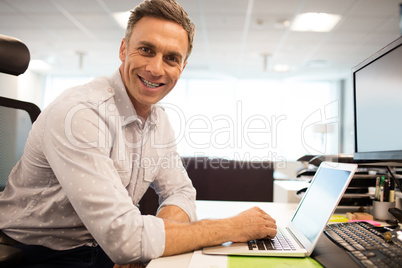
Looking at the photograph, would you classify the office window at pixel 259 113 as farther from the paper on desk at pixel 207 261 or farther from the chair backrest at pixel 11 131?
the paper on desk at pixel 207 261

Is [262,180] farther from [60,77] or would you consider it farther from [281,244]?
[60,77]

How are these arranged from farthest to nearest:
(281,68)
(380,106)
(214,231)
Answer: (281,68) < (380,106) < (214,231)

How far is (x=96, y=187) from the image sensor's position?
0.73 m

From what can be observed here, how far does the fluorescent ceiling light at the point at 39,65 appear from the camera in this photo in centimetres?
660

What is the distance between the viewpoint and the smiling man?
73 cm

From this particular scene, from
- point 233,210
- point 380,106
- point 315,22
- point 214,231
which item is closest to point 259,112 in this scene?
point 315,22

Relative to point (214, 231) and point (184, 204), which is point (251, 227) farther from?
point (184, 204)

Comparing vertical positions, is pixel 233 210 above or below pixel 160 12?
below

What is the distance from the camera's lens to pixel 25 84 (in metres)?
7.08

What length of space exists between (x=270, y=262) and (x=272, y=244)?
106mm

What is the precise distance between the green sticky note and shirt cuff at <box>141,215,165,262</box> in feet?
0.57

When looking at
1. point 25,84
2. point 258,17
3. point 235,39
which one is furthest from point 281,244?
point 25,84

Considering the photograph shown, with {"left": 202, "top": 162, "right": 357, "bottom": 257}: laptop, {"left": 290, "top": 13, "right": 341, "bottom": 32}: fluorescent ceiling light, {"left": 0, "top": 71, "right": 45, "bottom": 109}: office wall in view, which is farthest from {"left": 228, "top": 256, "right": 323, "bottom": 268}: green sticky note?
{"left": 0, "top": 71, "right": 45, "bottom": 109}: office wall

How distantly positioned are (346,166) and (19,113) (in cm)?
121
